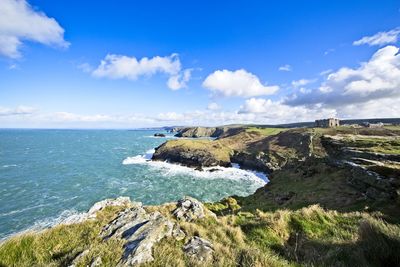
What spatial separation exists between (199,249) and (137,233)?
2293 mm

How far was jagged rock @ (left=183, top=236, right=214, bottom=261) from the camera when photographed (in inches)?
267

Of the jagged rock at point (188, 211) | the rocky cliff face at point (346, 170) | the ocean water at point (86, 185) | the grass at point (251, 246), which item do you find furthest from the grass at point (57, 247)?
the ocean water at point (86, 185)

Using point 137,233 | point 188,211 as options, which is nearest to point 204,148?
point 188,211

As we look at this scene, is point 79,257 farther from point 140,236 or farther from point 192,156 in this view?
point 192,156

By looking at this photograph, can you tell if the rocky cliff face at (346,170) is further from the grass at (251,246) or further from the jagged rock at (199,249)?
the jagged rock at (199,249)

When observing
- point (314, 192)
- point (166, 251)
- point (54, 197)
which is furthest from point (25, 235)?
point (54, 197)

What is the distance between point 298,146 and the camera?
8231 centimetres

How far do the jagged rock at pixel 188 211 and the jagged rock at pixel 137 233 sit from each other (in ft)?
9.68

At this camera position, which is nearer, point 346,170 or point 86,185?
point 346,170

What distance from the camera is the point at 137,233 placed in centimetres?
791

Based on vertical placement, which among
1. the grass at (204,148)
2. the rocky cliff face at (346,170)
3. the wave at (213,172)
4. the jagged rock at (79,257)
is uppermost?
the jagged rock at (79,257)

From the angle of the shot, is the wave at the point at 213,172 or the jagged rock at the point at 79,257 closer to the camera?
the jagged rock at the point at 79,257

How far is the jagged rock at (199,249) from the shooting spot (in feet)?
22.2

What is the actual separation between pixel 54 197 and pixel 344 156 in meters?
46.0
